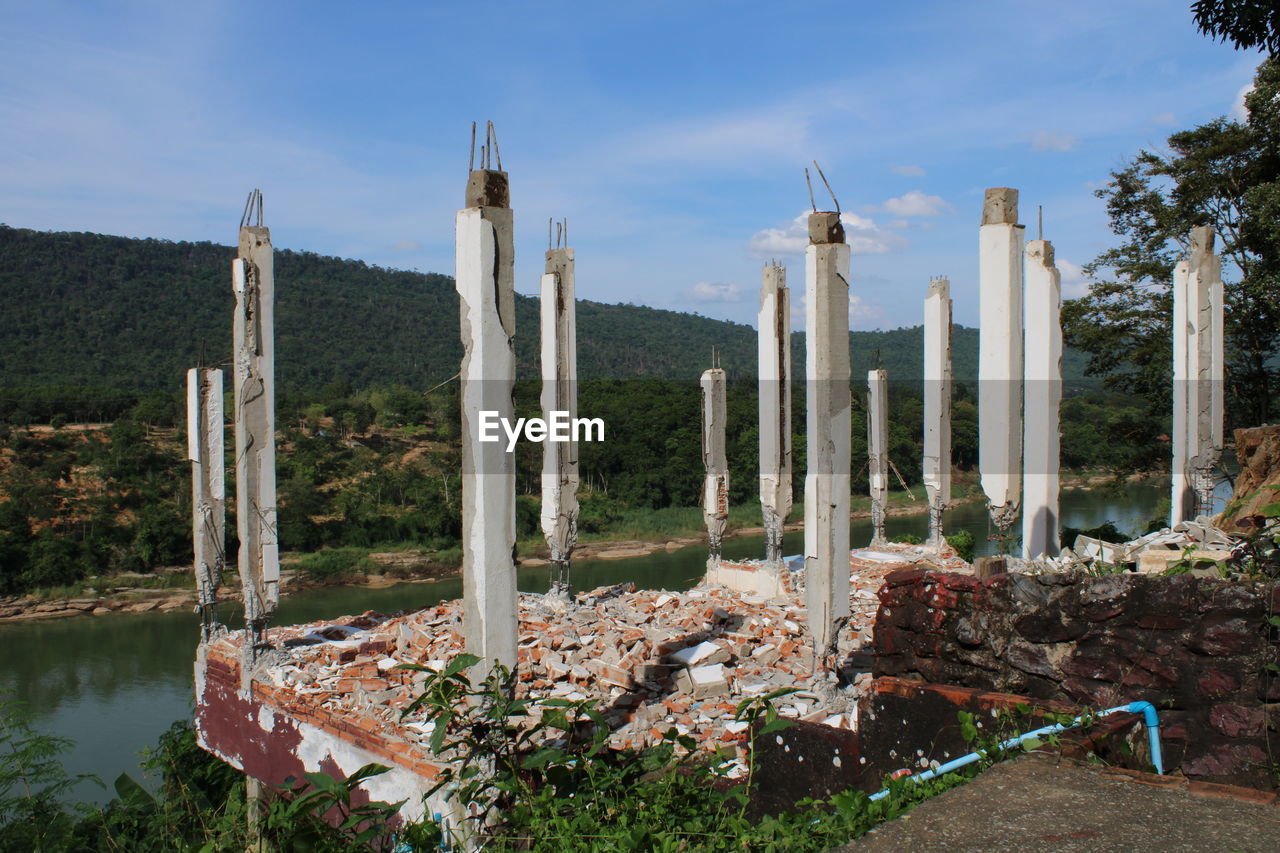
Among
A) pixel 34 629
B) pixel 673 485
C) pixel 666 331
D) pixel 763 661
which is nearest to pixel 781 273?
pixel 763 661

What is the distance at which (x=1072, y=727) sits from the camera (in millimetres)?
2980

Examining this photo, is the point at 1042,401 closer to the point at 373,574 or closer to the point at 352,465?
the point at 373,574

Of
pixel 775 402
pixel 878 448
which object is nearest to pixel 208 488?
pixel 775 402

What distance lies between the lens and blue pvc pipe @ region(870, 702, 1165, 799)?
2.91 m

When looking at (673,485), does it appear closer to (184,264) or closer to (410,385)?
(410,385)

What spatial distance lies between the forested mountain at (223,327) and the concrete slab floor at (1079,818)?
135 feet

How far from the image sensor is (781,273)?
1151cm

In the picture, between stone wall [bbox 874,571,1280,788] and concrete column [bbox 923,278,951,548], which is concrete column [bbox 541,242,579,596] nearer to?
concrete column [bbox 923,278,951,548]

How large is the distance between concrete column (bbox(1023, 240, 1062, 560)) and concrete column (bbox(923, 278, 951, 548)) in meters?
3.75

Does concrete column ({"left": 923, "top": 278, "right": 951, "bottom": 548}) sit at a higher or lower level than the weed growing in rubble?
higher

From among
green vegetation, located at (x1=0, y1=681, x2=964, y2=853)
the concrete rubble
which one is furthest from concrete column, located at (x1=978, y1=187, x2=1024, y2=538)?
green vegetation, located at (x1=0, y1=681, x2=964, y2=853)

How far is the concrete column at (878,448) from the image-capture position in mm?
14234

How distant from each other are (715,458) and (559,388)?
7.70ft

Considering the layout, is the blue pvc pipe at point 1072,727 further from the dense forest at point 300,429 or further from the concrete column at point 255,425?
the dense forest at point 300,429
